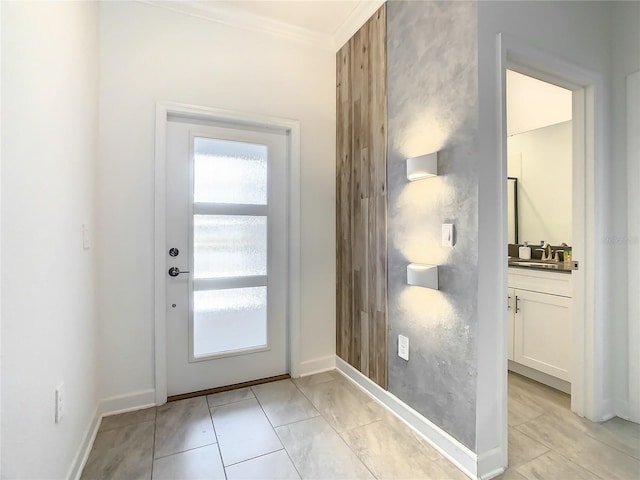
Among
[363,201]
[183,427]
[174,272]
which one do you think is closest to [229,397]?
[183,427]

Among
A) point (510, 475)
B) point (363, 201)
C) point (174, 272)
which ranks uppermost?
point (363, 201)

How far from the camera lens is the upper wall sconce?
171cm

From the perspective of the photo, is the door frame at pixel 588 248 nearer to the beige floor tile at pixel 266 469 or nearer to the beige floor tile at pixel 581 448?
the beige floor tile at pixel 581 448

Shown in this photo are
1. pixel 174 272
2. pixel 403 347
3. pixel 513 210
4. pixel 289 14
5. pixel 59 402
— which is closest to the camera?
pixel 59 402

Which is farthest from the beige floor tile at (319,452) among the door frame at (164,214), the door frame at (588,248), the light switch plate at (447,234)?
the door frame at (588,248)

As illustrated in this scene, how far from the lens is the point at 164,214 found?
220 cm

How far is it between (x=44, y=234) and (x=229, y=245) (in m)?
1.30

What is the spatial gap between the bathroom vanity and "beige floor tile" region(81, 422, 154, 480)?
2592 millimetres

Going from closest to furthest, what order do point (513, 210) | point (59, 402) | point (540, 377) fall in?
1. point (59, 402)
2. point (540, 377)
3. point (513, 210)

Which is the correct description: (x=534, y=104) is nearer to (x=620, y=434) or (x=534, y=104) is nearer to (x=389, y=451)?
(x=620, y=434)

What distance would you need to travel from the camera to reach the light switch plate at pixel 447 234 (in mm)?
1655

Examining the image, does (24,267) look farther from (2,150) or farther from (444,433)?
(444,433)

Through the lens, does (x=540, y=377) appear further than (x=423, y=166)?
Yes

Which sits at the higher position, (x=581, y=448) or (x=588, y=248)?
(x=588, y=248)
